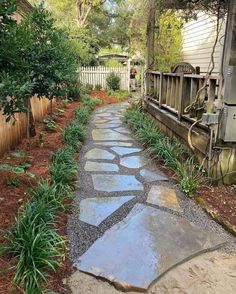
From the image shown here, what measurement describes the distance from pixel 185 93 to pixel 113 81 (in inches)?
386

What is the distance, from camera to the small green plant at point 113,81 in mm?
13930

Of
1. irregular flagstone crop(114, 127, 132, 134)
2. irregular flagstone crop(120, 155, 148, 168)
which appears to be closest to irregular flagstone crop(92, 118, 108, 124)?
irregular flagstone crop(114, 127, 132, 134)

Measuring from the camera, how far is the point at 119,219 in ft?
9.39

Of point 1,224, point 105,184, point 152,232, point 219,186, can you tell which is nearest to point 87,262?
point 152,232

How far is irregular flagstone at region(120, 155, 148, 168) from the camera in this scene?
4.43m

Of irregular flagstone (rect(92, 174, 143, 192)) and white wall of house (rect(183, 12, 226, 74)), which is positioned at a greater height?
white wall of house (rect(183, 12, 226, 74))

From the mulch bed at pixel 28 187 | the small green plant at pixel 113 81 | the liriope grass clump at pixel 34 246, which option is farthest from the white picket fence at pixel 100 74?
the liriope grass clump at pixel 34 246

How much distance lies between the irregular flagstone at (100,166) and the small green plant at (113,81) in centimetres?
1005

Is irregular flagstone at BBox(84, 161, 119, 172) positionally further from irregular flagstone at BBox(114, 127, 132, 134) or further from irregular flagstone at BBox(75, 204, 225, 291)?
irregular flagstone at BBox(114, 127, 132, 134)

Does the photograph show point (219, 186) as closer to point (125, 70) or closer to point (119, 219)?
point (119, 219)

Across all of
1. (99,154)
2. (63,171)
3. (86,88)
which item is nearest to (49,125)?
(99,154)

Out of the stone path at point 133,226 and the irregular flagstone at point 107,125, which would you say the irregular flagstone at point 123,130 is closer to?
the irregular flagstone at point 107,125

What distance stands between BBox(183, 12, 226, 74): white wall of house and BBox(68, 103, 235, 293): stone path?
5966mm

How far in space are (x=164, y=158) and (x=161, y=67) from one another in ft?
18.8
